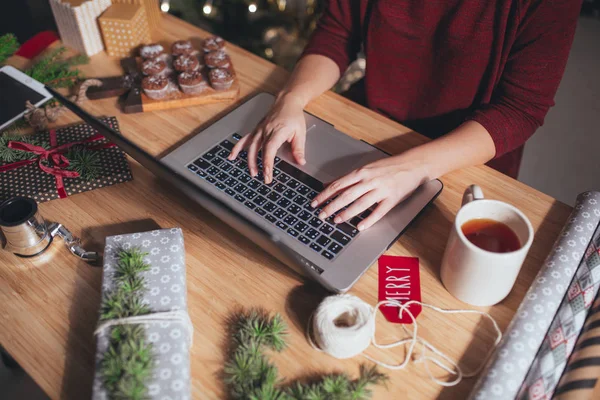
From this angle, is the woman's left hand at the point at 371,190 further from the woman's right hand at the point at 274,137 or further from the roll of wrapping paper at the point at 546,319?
the roll of wrapping paper at the point at 546,319

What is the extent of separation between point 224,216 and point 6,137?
1.88 feet

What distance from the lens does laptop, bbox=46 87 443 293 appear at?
0.74m

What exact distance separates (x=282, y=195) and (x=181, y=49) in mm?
528

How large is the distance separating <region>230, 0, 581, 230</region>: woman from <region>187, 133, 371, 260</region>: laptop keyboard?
0.02 meters

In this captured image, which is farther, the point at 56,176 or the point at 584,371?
the point at 56,176

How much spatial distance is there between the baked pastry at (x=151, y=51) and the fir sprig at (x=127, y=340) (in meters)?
0.59

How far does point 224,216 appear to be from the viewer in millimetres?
728

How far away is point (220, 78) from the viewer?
1.08 meters

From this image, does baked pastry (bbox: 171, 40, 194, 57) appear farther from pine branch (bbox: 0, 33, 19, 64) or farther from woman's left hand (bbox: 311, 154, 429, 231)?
woman's left hand (bbox: 311, 154, 429, 231)

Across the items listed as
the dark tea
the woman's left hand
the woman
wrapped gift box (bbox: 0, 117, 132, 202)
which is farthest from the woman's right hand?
the dark tea

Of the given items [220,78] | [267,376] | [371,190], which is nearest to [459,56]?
[371,190]

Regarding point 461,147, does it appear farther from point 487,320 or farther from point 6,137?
point 6,137

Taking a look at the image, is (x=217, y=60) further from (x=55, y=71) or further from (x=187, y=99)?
(x=55, y=71)

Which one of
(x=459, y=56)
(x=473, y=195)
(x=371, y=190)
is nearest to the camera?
(x=473, y=195)
